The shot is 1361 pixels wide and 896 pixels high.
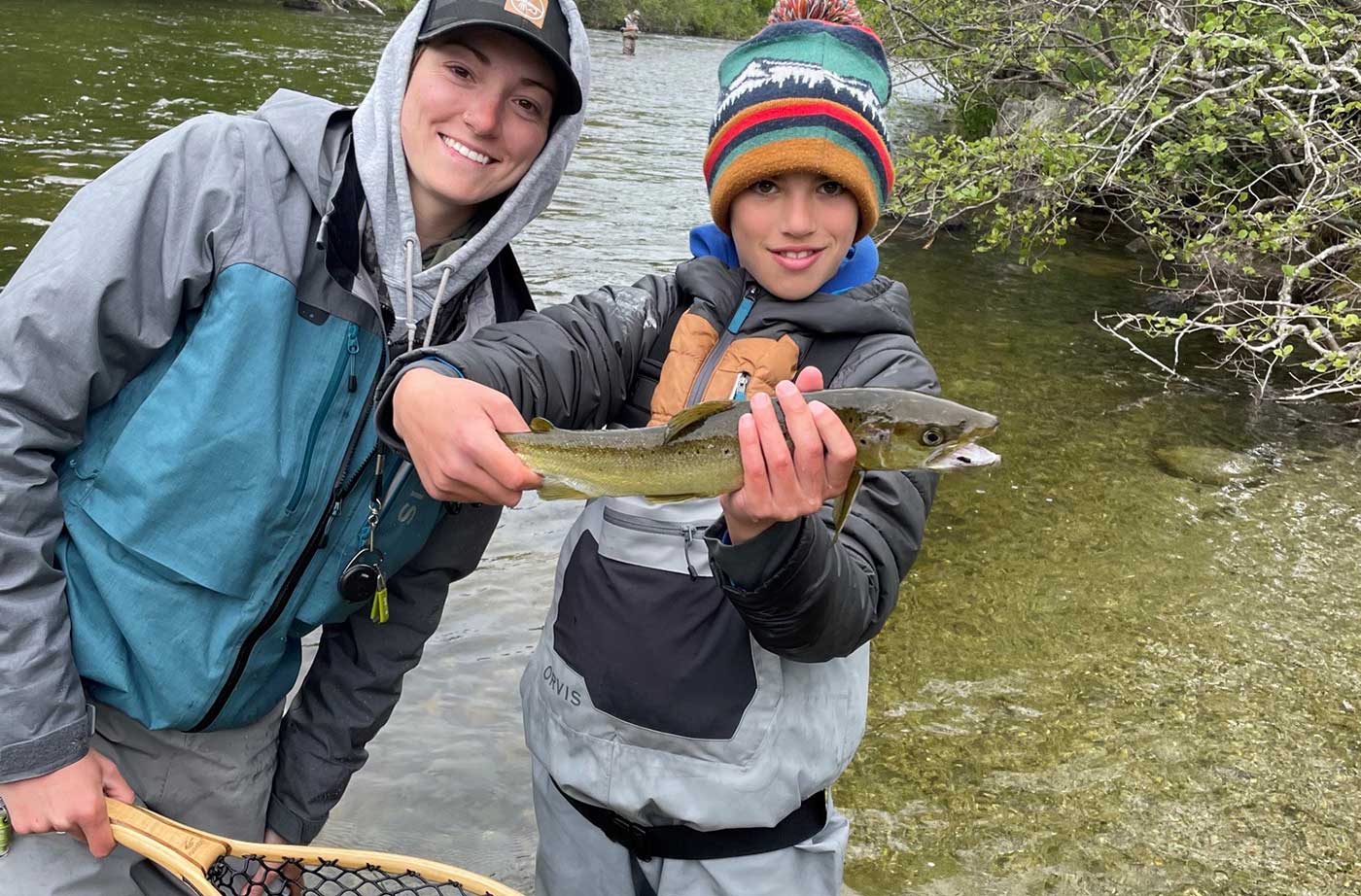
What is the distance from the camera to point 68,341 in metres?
2.46

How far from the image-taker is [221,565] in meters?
2.71

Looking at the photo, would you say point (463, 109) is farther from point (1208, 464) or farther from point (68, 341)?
point (1208, 464)

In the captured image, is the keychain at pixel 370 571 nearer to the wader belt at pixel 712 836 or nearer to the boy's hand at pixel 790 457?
the wader belt at pixel 712 836

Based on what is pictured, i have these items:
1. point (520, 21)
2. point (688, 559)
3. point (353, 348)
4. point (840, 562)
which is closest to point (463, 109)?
point (520, 21)

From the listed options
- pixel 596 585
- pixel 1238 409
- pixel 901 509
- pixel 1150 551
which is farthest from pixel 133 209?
pixel 1238 409

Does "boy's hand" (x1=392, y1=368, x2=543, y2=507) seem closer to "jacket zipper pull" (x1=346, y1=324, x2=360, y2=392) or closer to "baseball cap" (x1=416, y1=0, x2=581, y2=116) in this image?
"jacket zipper pull" (x1=346, y1=324, x2=360, y2=392)

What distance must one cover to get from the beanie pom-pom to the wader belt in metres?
2.33

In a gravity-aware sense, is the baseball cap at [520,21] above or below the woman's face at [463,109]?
above

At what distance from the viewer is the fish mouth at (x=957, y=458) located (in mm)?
2287

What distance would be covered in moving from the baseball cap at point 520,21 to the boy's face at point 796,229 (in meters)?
0.66

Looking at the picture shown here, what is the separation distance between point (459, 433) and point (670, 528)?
0.64 m

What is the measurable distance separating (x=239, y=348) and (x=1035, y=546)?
17.4ft

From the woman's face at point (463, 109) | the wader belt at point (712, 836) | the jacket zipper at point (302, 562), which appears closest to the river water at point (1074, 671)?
the wader belt at point (712, 836)

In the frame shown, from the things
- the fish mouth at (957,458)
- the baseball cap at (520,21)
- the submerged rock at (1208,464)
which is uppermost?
the baseball cap at (520,21)
